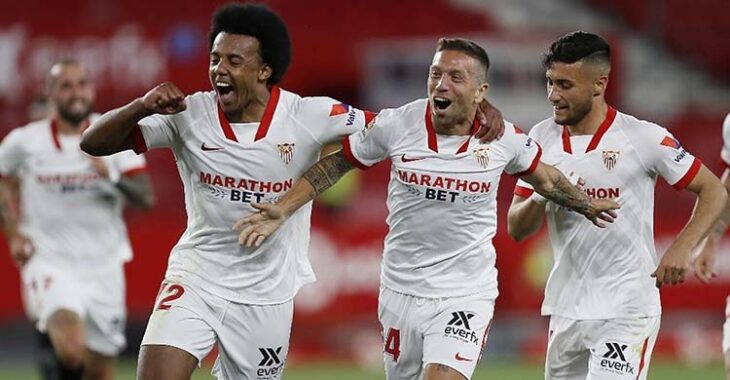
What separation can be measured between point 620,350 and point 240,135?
2.34 m

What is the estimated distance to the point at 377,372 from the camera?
15.0 m

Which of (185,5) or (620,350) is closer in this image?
(620,350)

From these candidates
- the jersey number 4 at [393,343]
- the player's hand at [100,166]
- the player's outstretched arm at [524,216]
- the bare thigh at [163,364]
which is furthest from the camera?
the player's hand at [100,166]

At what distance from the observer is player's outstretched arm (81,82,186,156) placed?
7.18 m

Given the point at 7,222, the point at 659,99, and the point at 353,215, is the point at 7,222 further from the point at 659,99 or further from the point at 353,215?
the point at 659,99

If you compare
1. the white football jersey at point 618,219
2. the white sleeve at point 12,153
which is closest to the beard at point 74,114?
the white sleeve at point 12,153

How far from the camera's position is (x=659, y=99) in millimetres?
21891

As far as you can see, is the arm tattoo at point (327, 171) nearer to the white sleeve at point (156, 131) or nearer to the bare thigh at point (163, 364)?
the white sleeve at point (156, 131)

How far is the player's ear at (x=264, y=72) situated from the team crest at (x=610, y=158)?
6.19 ft

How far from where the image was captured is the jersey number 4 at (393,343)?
8.04 metres

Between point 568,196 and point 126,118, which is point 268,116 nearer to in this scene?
point 126,118

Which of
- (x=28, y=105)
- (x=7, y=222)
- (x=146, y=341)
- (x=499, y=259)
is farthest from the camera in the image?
(x=28, y=105)

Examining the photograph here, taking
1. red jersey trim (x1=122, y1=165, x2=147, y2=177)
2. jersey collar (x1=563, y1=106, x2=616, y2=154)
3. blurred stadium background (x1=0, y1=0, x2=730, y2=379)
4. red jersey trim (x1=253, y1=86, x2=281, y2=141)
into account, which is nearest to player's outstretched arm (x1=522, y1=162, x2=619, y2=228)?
jersey collar (x1=563, y1=106, x2=616, y2=154)

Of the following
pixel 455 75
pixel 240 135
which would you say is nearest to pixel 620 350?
pixel 455 75
